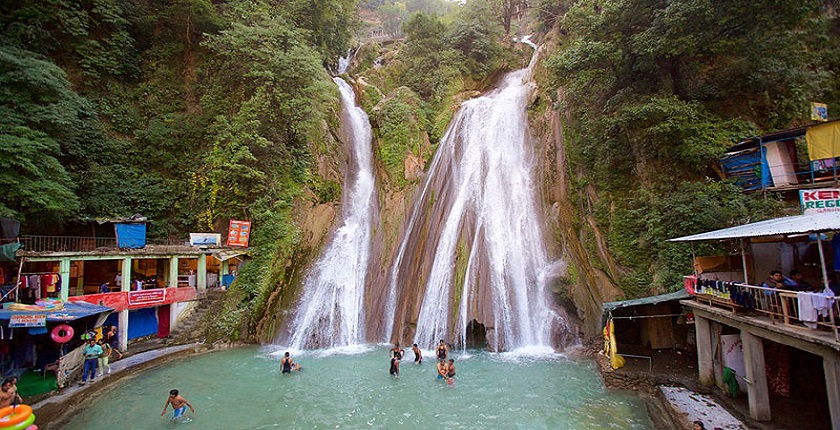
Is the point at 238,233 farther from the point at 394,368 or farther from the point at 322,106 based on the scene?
the point at 394,368

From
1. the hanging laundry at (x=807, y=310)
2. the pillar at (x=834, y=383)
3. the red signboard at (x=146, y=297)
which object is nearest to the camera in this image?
the pillar at (x=834, y=383)

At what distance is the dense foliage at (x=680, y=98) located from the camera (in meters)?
15.7

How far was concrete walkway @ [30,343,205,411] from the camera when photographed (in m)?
12.8

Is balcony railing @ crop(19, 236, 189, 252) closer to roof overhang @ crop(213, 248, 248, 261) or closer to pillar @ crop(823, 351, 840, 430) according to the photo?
roof overhang @ crop(213, 248, 248, 261)

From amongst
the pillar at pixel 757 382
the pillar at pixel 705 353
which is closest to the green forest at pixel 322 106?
the pillar at pixel 705 353

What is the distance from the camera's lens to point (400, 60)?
37.8 metres

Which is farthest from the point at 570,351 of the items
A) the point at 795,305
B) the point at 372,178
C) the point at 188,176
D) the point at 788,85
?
the point at 188,176

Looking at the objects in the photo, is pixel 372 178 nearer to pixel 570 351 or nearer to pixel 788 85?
pixel 570 351

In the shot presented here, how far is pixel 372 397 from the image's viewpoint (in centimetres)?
1352

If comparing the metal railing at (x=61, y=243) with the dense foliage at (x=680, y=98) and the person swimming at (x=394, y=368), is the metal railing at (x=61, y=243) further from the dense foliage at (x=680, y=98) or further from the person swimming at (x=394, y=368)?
the dense foliage at (x=680, y=98)

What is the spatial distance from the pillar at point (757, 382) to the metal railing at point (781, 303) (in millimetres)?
845

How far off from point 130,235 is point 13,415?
49.8 ft

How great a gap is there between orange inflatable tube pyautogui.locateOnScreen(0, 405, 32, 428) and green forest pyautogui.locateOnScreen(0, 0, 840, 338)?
11.4 m

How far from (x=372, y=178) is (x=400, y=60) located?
1467 centimetres
